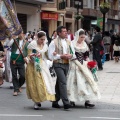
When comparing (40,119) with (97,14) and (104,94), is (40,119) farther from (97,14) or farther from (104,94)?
(97,14)

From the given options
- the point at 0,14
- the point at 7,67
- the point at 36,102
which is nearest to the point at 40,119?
the point at 36,102

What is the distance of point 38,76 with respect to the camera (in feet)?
36.3

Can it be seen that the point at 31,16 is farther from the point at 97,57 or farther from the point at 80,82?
the point at 80,82

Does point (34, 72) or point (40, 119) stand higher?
point (34, 72)

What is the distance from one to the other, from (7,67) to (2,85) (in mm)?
781

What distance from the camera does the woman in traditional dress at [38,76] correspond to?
10992 mm

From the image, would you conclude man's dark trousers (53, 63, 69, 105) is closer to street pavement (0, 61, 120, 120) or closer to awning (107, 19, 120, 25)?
street pavement (0, 61, 120, 120)

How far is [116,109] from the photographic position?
37.1 feet

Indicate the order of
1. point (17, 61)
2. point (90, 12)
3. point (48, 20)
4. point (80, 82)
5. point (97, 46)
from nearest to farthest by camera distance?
point (80, 82) → point (17, 61) → point (97, 46) → point (48, 20) → point (90, 12)

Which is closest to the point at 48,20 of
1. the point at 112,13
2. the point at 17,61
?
the point at 112,13

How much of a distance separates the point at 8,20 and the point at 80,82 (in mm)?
2282

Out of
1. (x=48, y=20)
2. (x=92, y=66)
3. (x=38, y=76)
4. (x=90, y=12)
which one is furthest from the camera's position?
(x=90, y=12)

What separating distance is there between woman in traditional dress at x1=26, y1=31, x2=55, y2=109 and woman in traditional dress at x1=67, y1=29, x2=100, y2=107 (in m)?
0.46

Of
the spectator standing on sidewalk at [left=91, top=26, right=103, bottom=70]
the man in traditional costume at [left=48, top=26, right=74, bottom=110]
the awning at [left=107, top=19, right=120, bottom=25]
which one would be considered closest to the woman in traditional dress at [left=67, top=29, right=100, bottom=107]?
the man in traditional costume at [left=48, top=26, right=74, bottom=110]
